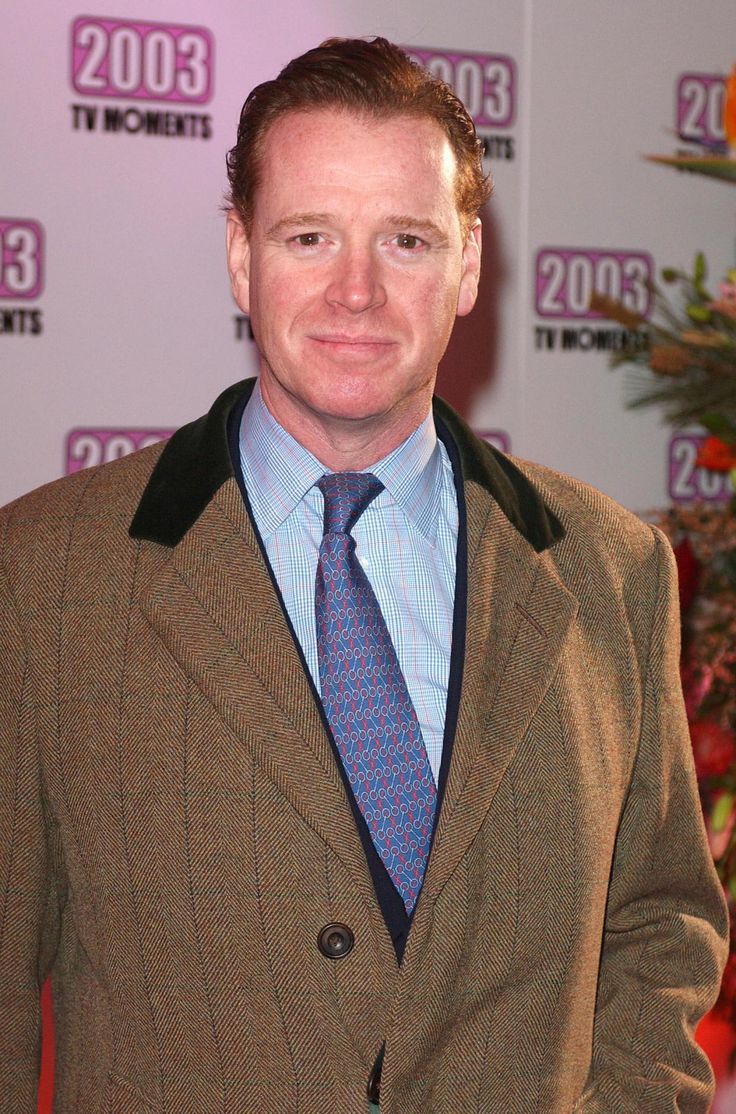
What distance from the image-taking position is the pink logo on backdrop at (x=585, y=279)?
2.96 m

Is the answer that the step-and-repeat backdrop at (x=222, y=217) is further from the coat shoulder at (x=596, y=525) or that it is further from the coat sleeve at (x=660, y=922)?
the coat sleeve at (x=660, y=922)

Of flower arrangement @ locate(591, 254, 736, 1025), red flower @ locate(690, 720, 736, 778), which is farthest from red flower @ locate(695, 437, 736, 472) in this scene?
red flower @ locate(690, 720, 736, 778)

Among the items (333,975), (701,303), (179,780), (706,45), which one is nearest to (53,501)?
(179,780)

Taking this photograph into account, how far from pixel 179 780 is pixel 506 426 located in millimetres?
1773

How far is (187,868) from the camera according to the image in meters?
1.31

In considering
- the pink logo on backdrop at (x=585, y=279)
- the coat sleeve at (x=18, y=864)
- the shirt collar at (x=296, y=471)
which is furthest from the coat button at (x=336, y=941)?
the pink logo on backdrop at (x=585, y=279)

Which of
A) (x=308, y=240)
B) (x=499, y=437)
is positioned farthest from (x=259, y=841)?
(x=499, y=437)

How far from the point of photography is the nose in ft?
4.48

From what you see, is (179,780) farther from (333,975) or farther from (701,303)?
(701,303)

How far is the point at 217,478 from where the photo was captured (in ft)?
4.69

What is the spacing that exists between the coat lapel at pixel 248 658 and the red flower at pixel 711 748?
153 cm

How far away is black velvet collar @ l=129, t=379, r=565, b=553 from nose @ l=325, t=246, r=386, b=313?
21 centimetres

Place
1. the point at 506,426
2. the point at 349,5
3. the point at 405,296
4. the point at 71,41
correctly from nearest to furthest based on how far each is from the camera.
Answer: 1. the point at 405,296
2. the point at 71,41
3. the point at 349,5
4. the point at 506,426

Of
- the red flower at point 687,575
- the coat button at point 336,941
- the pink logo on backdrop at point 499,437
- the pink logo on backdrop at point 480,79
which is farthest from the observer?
the pink logo on backdrop at point 499,437
